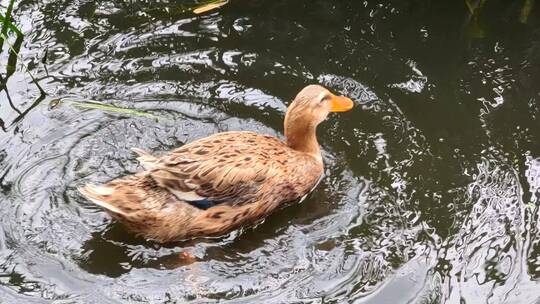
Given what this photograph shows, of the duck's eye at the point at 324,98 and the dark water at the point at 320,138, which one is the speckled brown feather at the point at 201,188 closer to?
the dark water at the point at 320,138

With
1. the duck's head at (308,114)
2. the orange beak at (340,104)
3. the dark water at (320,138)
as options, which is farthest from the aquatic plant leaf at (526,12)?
the duck's head at (308,114)

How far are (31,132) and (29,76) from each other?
0.74 meters

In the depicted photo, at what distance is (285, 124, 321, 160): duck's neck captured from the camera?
5758mm

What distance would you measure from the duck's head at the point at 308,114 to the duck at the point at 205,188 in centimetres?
20

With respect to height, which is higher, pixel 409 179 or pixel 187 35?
pixel 187 35

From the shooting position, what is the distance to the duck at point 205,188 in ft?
16.8

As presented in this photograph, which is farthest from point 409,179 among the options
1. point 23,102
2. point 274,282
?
point 23,102

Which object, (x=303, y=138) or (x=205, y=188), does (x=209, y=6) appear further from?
(x=205, y=188)

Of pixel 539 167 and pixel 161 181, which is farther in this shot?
pixel 539 167

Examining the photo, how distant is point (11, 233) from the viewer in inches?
204

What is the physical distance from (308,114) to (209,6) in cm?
197

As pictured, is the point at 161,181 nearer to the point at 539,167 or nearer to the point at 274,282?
the point at 274,282

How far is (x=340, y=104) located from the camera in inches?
232

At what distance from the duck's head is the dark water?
11.0 inches
